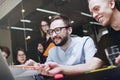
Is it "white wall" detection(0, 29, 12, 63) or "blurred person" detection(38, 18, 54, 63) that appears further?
"white wall" detection(0, 29, 12, 63)

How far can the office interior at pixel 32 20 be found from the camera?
68.6 inches

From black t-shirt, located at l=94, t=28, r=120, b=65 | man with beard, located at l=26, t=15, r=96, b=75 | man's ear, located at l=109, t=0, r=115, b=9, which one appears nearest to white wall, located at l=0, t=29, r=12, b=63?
man with beard, located at l=26, t=15, r=96, b=75

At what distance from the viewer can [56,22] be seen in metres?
1.94

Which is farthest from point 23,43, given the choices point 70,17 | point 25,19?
point 70,17

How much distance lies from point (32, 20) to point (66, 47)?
37 cm

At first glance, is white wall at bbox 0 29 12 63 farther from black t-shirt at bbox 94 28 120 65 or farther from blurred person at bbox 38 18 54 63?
black t-shirt at bbox 94 28 120 65

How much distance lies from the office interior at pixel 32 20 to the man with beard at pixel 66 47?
54mm

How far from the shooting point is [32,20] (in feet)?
6.66

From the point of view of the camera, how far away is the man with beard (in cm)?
179

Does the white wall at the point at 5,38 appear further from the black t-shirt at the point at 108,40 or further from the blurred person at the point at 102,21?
the black t-shirt at the point at 108,40

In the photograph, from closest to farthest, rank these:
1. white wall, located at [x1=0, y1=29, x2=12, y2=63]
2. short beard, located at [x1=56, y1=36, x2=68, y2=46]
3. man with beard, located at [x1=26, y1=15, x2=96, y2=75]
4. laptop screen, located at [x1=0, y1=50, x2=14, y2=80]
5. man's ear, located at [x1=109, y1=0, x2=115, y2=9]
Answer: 1. laptop screen, located at [x1=0, y1=50, x2=14, y2=80]
2. man's ear, located at [x1=109, y1=0, x2=115, y2=9]
3. man with beard, located at [x1=26, y1=15, x2=96, y2=75]
4. short beard, located at [x1=56, y1=36, x2=68, y2=46]
5. white wall, located at [x1=0, y1=29, x2=12, y2=63]

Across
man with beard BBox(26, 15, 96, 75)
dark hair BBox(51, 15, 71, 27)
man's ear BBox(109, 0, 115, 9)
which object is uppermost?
man's ear BBox(109, 0, 115, 9)

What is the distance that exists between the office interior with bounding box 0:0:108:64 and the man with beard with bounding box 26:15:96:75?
0.05 m

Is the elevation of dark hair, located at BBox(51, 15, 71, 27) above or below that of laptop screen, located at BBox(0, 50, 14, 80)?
above
